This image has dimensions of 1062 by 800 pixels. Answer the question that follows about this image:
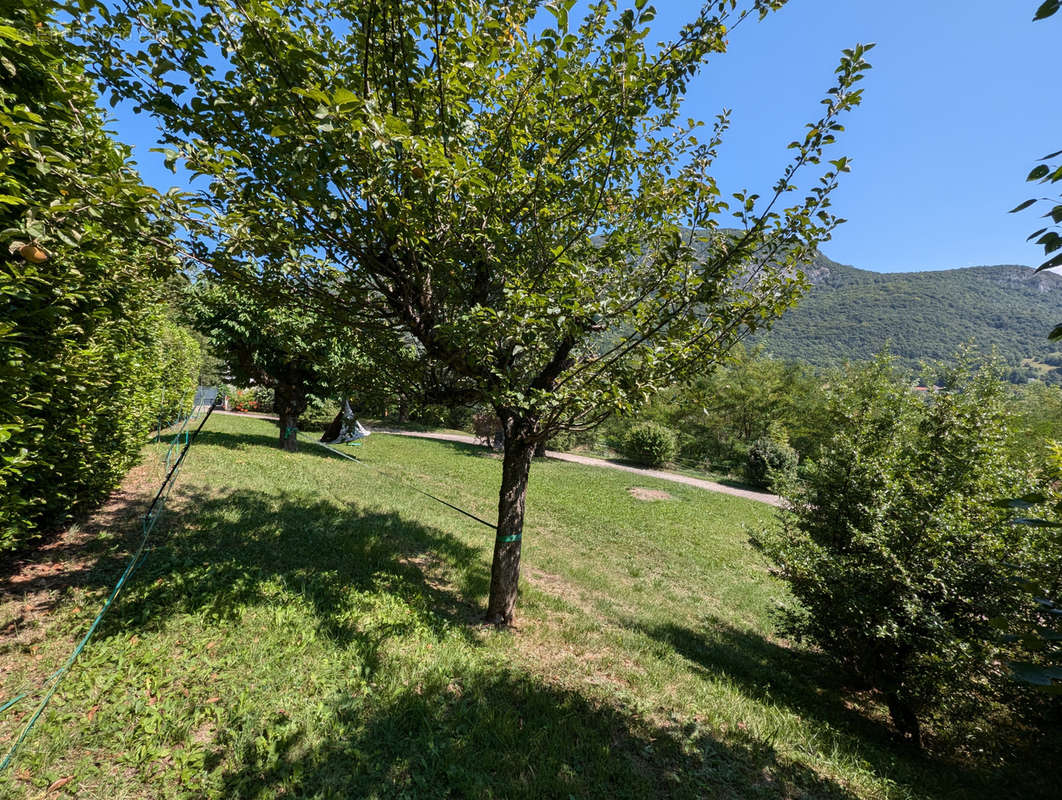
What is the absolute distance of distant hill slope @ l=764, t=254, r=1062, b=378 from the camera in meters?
128

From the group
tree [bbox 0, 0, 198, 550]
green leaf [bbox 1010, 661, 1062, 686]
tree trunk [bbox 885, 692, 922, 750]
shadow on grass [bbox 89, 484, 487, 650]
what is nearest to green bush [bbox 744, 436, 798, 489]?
tree trunk [bbox 885, 692, 922, 750]

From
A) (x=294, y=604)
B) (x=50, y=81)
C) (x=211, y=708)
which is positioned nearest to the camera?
(x=50, y=81)

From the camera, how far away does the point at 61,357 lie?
351 centimetres

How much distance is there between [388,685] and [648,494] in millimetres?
13829

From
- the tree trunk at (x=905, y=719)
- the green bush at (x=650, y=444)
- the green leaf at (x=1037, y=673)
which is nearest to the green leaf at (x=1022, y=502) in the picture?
the green leaf at (x=1037, y=673)

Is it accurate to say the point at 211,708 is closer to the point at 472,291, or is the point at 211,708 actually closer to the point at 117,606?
the point at 117,606

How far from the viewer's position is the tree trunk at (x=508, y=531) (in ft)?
15.5

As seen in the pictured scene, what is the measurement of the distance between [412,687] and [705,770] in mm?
2416

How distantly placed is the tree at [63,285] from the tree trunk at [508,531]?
3.48 meters

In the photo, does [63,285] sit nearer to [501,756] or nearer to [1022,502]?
[501,756]

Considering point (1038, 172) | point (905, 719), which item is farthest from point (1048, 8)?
point (905, 719)

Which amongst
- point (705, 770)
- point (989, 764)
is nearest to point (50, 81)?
point (705, 770)

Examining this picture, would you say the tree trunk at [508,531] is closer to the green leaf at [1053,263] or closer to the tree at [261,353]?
the green leaf at [1053,263]

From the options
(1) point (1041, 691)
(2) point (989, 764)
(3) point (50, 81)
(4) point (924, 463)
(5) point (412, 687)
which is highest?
(3) point (50, 81)
